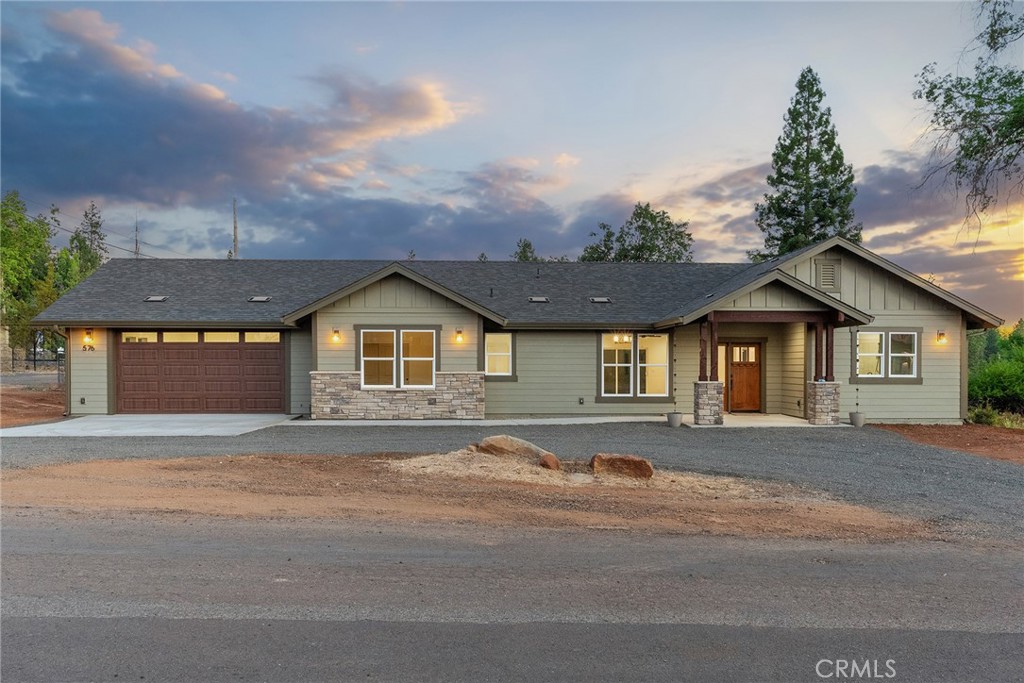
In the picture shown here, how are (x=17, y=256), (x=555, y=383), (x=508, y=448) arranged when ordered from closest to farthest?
(x=508, y=448) < (x=555, y=383) < (x=17, y=256)

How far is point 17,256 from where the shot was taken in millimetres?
37062

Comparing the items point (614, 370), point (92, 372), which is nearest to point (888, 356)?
point (614, 370)

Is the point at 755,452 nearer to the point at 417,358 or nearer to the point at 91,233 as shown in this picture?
the point at 417,358

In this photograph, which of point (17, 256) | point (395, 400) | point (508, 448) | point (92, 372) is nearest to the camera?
point (508, 448)

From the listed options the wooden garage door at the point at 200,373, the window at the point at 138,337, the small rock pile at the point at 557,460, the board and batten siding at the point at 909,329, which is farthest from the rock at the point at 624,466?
the window at the point at 138,337

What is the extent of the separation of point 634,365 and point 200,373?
1227 cm

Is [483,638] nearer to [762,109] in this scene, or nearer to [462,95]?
[462,95]

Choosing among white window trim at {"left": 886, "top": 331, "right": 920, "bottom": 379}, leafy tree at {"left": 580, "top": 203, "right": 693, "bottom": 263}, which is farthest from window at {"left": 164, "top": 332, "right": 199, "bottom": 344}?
leafy tree at {"left": 580, "top": 203, "right": 693, "bottom": 263}

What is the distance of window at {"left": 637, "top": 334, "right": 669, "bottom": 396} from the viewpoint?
638 inches

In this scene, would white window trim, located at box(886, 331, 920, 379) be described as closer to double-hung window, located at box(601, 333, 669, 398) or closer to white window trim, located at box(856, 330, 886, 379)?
white window trim, located at box(856, 330, 886, 379)

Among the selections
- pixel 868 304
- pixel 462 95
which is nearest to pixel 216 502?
pixel 462 95

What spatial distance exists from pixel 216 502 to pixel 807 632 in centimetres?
603

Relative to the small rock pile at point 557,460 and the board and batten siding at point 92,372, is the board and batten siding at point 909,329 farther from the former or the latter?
the board and batten siding at point 92,372

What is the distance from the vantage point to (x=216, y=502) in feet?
21.7
